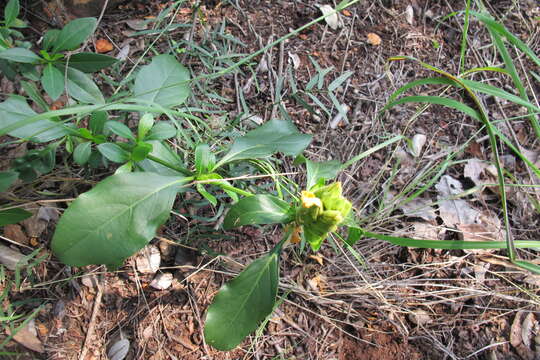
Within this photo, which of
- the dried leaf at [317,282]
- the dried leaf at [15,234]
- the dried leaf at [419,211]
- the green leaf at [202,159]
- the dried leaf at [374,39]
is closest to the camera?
the green leaf at [202,159]

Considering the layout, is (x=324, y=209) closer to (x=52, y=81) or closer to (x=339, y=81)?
(x=52, y=81)

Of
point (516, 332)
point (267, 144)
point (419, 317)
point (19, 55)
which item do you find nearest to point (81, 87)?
point (19, 55)

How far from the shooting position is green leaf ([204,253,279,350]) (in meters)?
1.19

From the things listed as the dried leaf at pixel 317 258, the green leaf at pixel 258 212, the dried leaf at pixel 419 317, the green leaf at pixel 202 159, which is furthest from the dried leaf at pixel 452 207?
the green leaf at pixel 202 159

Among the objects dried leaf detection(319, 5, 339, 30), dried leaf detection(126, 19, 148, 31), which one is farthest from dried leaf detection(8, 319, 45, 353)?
dried leaf detection(319, 5, 339, 30)

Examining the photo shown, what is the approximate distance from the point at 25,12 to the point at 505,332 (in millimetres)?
2579

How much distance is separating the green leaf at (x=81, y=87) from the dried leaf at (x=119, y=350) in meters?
0.88

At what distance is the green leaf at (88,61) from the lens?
Answer: 138cm

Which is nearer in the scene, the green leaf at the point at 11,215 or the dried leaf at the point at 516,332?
the green leaf at the point at 11,215

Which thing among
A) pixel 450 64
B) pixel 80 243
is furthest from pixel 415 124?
pixel 80 243

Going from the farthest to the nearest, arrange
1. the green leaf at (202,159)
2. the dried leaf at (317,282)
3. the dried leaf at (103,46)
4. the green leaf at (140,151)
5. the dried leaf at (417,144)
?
the dried leaf at (417,144)
the dried leaf at (103,46)
the dried leaf at (317,282)
the green leaf at (202,159)
the green leaf at (140,151)

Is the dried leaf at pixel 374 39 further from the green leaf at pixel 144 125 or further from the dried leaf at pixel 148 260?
the dried leaf at pixel 148 260

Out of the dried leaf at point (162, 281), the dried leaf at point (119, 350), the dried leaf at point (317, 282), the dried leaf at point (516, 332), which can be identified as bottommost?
the dried leaf at point (516, 332)

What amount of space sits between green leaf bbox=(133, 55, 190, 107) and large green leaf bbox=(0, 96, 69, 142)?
11.7 inches
